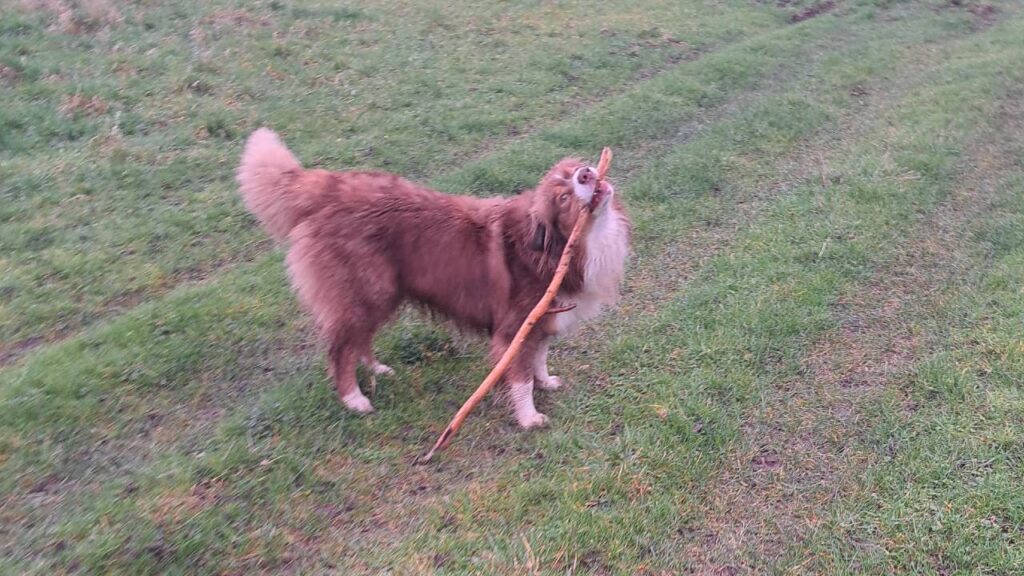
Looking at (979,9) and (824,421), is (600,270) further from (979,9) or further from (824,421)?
(979,9)

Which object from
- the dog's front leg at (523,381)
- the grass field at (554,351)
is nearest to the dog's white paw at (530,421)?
the dog's front leg at (523,381)

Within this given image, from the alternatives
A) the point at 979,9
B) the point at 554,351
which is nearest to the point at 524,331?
the point at 554,351

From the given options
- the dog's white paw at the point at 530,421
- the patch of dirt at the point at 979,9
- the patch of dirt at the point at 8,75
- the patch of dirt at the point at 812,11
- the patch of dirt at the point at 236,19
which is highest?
the patch of dirt at the point at 8,75

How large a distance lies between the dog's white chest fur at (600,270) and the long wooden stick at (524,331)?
98 millimetres

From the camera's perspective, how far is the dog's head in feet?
13.0

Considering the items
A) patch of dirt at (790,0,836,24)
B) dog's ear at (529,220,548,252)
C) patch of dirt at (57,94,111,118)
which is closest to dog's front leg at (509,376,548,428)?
dog's ear at (529,220,548,252)

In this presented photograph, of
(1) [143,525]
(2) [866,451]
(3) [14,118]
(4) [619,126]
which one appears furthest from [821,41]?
(1) [143,525]

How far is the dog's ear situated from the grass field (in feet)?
3.43

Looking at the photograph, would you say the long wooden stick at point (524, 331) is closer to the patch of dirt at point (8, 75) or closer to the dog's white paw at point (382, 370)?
the dog's white paw at point (382, 370)

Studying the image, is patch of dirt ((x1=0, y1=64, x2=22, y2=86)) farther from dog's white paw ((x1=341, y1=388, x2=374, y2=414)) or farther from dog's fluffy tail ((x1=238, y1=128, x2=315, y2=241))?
dog's white paw ((x1=341, y1=388, x2=374, y2=414))

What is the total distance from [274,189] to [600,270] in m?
1.87

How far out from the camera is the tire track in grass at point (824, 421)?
3.62 m

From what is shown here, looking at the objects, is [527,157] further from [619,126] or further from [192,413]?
[192,413]

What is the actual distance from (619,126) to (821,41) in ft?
20.9
